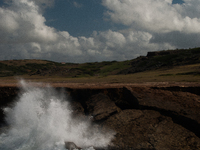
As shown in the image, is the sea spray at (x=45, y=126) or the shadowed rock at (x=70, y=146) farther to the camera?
the sea spray at (x=45, y=126)

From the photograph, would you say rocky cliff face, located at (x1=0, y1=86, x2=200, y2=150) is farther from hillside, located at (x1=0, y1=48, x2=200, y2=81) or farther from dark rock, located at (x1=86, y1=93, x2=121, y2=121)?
hillside, located at (x1=0, y1=48, x2=200, y2=81)

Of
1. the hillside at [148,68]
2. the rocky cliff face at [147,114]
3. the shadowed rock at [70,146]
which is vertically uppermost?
the hillside at [148,68]

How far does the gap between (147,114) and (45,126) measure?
7870mm

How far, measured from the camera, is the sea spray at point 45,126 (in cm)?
1134

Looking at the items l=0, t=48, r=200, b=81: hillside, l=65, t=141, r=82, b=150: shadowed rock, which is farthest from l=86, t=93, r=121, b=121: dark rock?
l=0, t=48, r=200, b=81: hillside

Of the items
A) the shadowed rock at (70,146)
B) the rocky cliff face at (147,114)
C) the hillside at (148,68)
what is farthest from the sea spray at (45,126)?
the hillside at (148,68)

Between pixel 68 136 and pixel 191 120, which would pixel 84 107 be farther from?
pixel 191 120

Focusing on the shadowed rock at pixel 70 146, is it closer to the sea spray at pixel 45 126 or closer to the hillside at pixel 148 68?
the sea spray at pixel 45 126

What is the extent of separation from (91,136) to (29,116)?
7523 mm

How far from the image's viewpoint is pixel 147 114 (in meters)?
11.7

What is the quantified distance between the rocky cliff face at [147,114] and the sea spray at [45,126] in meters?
0.85

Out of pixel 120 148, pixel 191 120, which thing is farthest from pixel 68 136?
pixel 191 120

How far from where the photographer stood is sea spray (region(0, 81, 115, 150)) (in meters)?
11.3

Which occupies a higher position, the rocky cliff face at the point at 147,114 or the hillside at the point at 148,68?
the hillside at the point at 148,68
